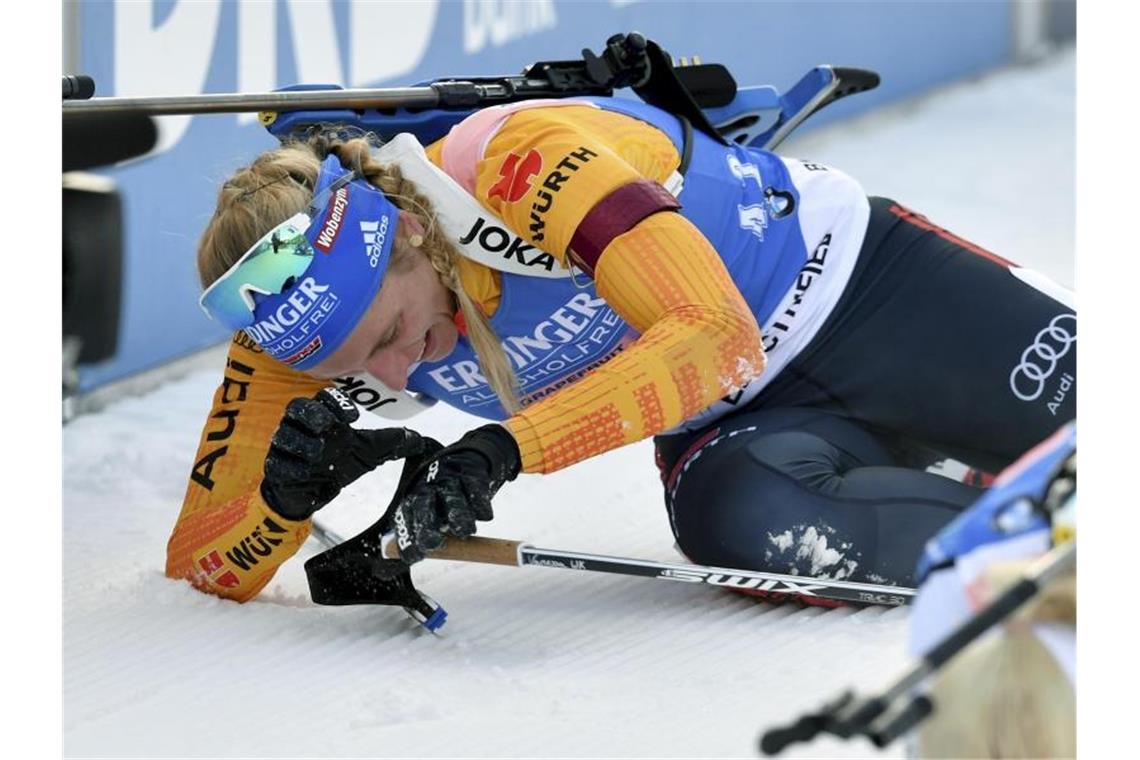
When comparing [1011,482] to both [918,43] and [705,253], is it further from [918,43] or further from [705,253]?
[918,43]

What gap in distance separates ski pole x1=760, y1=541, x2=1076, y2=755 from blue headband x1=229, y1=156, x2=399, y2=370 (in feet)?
2.55

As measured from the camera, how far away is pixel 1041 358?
1.70 metres

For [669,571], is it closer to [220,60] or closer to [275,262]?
[275,262]

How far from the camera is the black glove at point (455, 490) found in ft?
4.41

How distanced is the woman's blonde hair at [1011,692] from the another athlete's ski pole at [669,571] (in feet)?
2.46

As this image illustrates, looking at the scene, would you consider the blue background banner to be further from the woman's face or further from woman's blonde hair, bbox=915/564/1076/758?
woman's blonde hair, bbox=915/564/1076/758

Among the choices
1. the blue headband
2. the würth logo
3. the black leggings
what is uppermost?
the würth logo

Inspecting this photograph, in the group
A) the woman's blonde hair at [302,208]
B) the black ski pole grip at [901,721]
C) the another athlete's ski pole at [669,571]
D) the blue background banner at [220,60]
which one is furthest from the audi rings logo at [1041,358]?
the black ski pole grip at [901,721]

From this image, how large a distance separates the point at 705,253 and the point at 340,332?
299mm

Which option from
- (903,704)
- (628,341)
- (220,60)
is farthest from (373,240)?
(220,60)

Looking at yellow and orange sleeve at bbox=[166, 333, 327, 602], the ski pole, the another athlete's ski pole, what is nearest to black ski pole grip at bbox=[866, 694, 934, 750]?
the ski pole

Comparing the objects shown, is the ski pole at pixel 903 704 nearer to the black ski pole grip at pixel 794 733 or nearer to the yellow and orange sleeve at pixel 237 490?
the black ski pole grip at pixel 794 733

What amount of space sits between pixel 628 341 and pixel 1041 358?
0.40m

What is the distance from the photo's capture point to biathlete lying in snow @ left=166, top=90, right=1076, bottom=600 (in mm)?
1424
